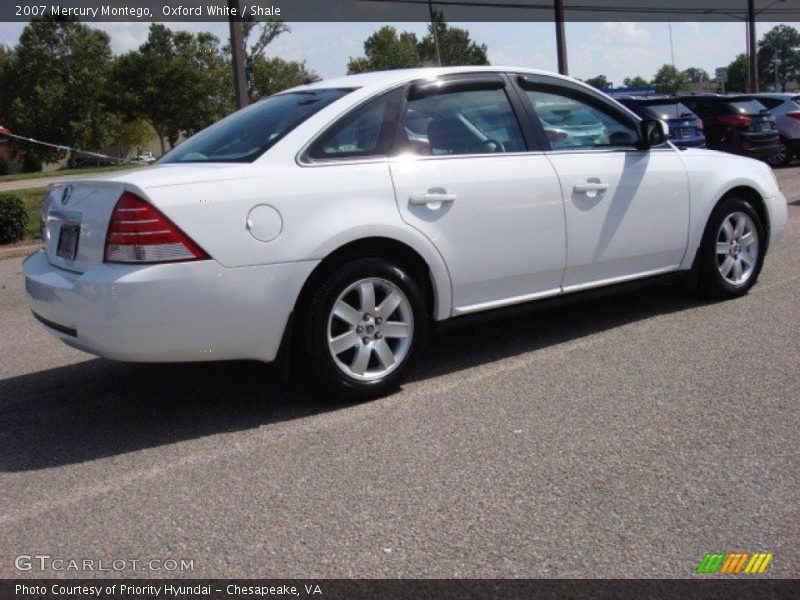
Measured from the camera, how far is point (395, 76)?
494 cm

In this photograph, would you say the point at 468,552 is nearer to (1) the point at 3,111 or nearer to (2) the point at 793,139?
(2) the point at 793,139

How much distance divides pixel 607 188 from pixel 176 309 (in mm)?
2751

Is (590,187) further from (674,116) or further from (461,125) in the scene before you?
(674,116)

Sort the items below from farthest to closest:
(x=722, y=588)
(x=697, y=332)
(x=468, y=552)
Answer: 1. (x=697, y=332)
2. (x=468, y=552)
3. (x=722, y=588)

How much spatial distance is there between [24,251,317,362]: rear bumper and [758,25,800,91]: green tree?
137332 mm

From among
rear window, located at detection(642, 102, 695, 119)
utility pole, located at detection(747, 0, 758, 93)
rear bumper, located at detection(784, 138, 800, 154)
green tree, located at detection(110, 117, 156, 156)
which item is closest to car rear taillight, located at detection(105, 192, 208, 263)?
rear window, located at detection(642, 102, 695, 119)

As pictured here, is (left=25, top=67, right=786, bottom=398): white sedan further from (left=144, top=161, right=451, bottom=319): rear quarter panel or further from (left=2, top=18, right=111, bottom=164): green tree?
(left=2, top=18, right=111, bottom=164): green tree

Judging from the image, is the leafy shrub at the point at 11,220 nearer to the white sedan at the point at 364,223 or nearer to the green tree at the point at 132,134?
the white sedan at the point at 364,223

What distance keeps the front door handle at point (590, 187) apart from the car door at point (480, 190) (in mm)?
157

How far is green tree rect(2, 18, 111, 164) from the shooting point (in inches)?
2854

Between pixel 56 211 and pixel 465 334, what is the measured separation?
2.72 metres

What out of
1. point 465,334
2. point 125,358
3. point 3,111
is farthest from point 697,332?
point 3,111

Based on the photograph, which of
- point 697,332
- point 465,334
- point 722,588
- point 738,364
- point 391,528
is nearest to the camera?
point 722,588

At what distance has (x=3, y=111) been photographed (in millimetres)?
76250
